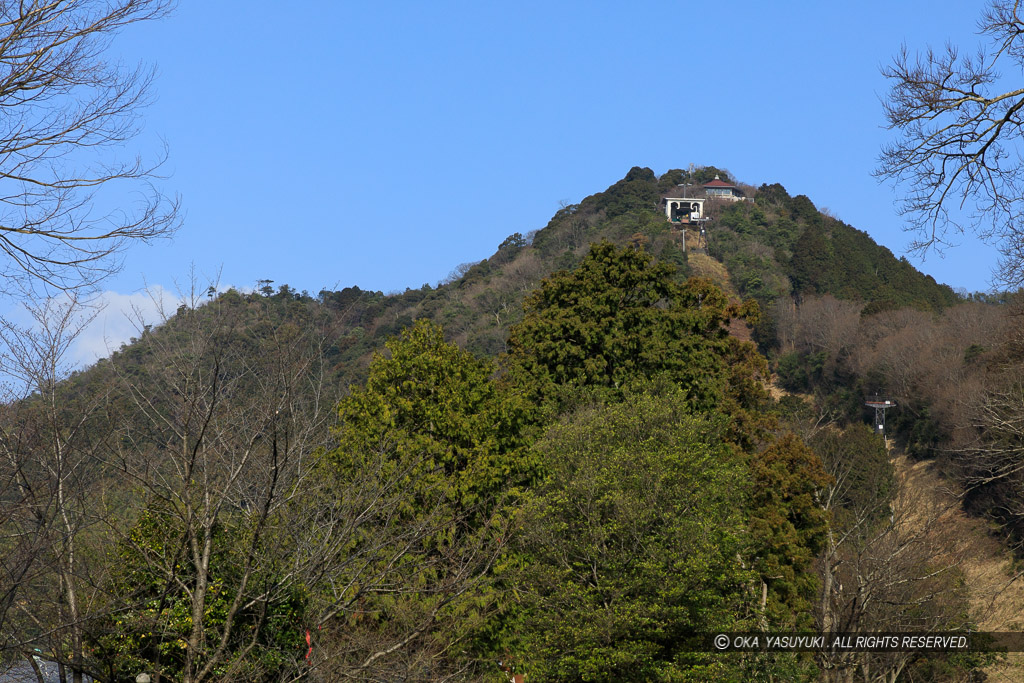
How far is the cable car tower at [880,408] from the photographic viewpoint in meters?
51.4

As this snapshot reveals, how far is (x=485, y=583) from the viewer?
1645cm

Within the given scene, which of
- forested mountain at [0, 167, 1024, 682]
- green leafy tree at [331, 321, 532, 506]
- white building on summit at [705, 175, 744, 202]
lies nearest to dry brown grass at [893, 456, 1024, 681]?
forested mountain at [0, 167, 1024, 682]

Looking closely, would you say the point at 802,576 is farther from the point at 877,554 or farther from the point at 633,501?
the point at 633,501

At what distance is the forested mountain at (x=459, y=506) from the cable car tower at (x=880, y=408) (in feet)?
17.5

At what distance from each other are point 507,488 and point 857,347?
151 ft

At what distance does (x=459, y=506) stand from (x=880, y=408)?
39408 mm

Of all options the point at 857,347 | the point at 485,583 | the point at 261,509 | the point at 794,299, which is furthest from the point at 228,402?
the point at 794,299

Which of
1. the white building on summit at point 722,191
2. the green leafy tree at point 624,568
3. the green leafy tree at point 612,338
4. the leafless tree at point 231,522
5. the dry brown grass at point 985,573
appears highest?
the white building on summit at point 722,191

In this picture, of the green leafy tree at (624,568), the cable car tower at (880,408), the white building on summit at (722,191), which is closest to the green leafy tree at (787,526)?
the green leafy tree at (624,568)

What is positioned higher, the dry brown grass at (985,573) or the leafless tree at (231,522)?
the leafless tree at (231,522)

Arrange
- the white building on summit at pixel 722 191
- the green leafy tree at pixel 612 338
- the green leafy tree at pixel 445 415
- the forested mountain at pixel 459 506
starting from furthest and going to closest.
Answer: the white building on summit at pixel 722 191 → the green leafy tree at pixel 612 338 → the green leafy tree at pixel 445 415 → the forested mountain at pixel 459 506

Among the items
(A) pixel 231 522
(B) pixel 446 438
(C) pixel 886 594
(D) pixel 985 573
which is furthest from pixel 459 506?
(D) pixel 985 573

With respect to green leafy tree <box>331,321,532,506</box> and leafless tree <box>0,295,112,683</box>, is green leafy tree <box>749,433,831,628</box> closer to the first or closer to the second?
green leafy tree <box>331,321,532,506</box>

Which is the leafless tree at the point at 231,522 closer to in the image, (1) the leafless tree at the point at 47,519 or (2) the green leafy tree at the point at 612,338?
(1) the leafless tree at the point at 47,519
